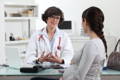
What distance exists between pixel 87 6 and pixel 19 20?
1.49m

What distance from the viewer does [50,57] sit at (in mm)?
2834

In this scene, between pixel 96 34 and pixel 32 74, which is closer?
pixel 96 34

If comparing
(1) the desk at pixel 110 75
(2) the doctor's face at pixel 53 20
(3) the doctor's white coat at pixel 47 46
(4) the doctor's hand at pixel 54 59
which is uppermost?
(2) the doctor's face at pixel 53 20

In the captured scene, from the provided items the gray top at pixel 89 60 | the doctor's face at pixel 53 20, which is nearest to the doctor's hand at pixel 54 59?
the doctor's face at pixel 53 20

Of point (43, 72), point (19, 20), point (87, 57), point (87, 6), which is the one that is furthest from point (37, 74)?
point (87, 6)

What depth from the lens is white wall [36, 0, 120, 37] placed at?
5676 mm

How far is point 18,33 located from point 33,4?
67 cm

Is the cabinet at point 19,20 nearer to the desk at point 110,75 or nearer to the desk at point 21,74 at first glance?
the desk at point 21,74

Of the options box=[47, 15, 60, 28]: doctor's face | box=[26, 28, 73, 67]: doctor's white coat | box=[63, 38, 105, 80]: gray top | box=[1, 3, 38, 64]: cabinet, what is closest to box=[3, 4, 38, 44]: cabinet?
box=[1, 3, 38, 64]: cabinet

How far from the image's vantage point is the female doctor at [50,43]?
2953 millimetres

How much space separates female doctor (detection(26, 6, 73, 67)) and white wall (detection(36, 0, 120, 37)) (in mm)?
2646

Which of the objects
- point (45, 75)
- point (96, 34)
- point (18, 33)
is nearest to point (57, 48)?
point (45, 75)

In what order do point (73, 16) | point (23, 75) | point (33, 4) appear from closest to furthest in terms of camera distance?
point (23, 75)
point (33, 4)
point (73, 16)

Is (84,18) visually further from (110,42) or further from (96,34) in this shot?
(110,42)
